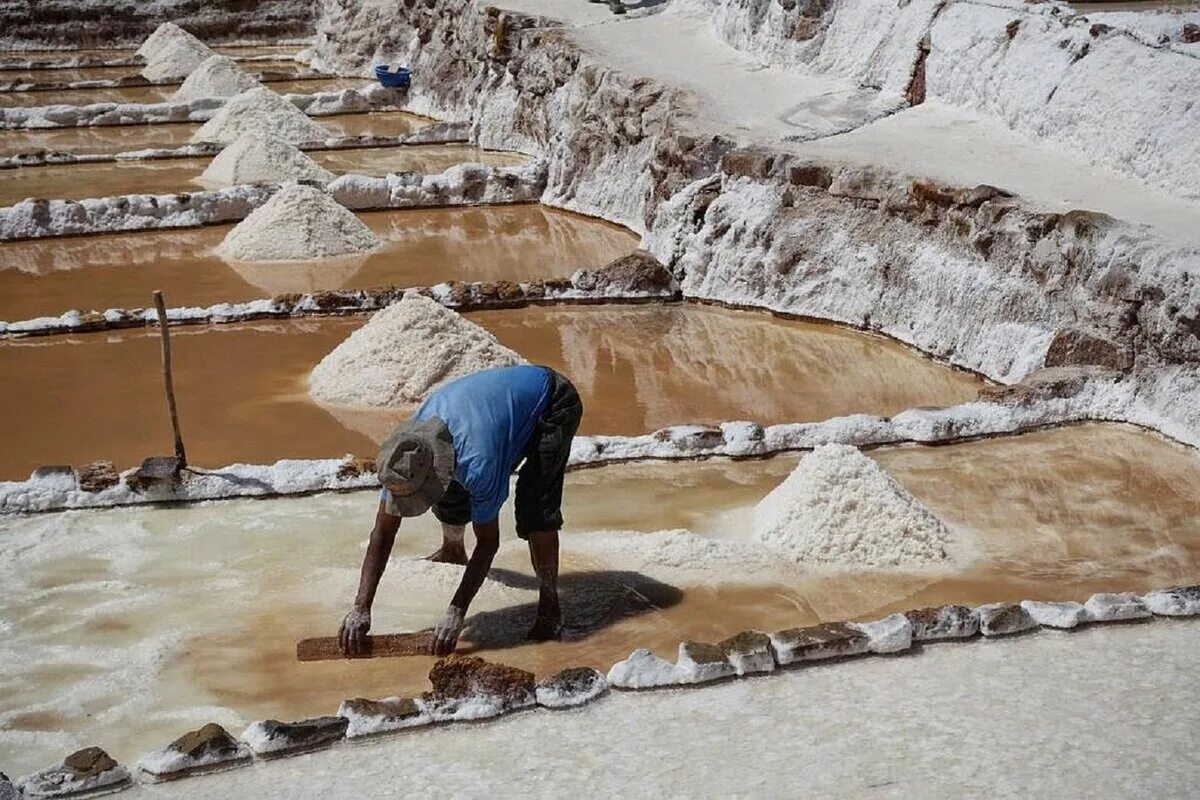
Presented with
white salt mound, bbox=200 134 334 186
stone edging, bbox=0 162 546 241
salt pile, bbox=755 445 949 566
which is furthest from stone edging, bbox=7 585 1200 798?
white salt mound, bbox=200 134 334 186

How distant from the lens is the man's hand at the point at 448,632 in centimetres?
485

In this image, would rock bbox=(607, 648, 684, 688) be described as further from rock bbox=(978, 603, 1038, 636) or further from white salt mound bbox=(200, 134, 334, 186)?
white salt mound bbox=(200, 134, 334, 186)

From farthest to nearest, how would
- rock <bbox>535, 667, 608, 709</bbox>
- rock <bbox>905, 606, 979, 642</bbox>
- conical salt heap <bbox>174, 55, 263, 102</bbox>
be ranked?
conical salt heap <bbox>174, 55, 263, 102</bbox>
rock <bbox>905, 606, 979, 642</bbox>
rock <bbox>535, 667, 608, 709</bbox>

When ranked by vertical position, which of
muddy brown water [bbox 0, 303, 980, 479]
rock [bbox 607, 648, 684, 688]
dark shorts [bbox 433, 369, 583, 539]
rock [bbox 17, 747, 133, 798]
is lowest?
muddy brown water [bbox 0, 303, 980, 479]

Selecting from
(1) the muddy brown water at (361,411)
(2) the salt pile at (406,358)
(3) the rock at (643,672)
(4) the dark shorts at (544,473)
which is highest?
(4) the dark shorts at (544,473)

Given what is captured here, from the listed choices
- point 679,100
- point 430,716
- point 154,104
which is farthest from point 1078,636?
point 154,104

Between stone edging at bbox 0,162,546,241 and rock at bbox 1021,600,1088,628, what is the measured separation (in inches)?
345

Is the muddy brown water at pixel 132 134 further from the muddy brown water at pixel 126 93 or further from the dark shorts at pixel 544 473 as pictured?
the dark shorts at pixel 544 473

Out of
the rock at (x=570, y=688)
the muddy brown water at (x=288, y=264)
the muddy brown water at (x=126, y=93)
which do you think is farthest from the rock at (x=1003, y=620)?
the muddy brown water at (x=126, y=93)

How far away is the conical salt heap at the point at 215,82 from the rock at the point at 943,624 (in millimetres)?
13830

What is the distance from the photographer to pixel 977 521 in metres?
6.29

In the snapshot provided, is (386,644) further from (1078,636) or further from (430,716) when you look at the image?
(1078,636)

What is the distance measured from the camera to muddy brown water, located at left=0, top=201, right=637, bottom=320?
10312mm

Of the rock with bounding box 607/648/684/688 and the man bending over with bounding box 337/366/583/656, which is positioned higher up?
the man bending over with bounding box 337/366/583/656
